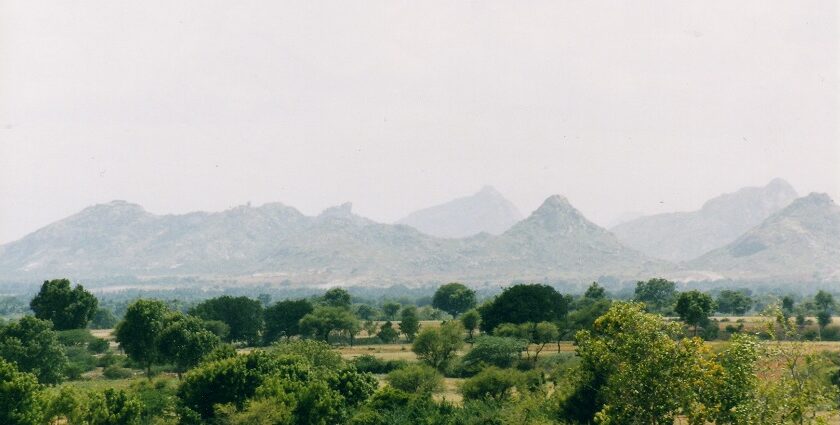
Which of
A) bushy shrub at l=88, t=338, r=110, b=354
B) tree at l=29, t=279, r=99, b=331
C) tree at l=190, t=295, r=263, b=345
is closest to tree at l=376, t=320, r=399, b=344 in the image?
tree at l=190, t=295, r=263, b=345

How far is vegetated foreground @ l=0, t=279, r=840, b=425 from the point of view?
131 feet

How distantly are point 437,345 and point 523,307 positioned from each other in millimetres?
30195

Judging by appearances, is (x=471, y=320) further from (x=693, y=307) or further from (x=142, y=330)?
(x=142, y=330)

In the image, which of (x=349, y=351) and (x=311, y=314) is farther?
(x=311, y=314)

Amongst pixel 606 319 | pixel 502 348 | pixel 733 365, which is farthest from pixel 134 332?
pixel 733 365

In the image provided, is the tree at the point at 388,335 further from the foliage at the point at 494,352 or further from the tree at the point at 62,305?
the tree at the point at 62,305

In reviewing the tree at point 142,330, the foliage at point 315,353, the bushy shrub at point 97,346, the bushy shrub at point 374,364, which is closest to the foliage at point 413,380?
the foliage at point 315,353

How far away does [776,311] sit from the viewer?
117 ft

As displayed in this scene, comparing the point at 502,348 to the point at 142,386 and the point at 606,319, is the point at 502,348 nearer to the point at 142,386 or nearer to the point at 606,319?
the point at 142,386

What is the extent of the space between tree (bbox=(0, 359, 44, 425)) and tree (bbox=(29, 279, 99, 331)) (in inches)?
3044

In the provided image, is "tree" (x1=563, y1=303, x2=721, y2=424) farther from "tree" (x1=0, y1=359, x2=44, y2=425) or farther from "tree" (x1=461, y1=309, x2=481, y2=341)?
"tree" (x1=461, y1=309, x2=481, y2=341)

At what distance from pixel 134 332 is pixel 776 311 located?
93.8 m

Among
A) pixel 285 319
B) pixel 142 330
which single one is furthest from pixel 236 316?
pixel 142 330

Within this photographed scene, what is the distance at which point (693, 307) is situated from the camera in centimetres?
13588
